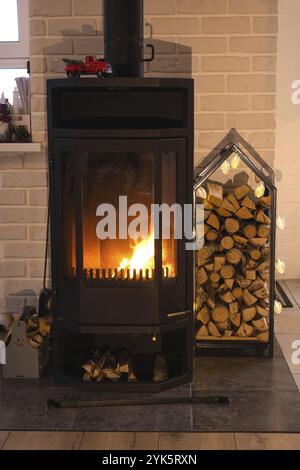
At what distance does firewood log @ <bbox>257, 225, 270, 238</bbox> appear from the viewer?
323 cm

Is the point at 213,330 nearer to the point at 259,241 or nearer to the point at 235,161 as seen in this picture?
the point at 259,241

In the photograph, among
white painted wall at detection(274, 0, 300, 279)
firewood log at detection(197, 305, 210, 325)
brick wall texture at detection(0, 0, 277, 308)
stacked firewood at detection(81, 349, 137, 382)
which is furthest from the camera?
white painted wall at detection(274, 0, 300, 279)

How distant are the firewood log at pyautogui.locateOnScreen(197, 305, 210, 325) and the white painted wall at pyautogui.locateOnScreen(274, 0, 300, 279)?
1410 millimetres

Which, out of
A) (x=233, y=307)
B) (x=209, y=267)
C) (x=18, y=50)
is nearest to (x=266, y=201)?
(x=209, y=267)

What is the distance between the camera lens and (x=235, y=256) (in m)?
3.23

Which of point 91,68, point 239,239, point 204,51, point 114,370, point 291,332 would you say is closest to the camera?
point 91,68

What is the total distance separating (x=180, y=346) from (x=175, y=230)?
21.6 inches

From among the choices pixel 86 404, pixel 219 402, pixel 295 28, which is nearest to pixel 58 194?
pixel 86 404

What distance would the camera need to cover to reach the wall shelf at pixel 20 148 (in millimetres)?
3162

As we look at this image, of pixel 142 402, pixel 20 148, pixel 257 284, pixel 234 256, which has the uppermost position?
pixel 20 148

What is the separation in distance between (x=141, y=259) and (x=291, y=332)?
1115mm

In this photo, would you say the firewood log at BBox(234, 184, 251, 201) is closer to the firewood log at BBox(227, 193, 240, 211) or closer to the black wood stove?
the firewood log at BBox(227, 193, 240, 211)

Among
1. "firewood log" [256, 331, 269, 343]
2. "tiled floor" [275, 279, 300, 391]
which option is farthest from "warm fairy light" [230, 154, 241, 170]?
"tiled floor" [275, 279, 300, 391]

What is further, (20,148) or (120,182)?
(20,148)
